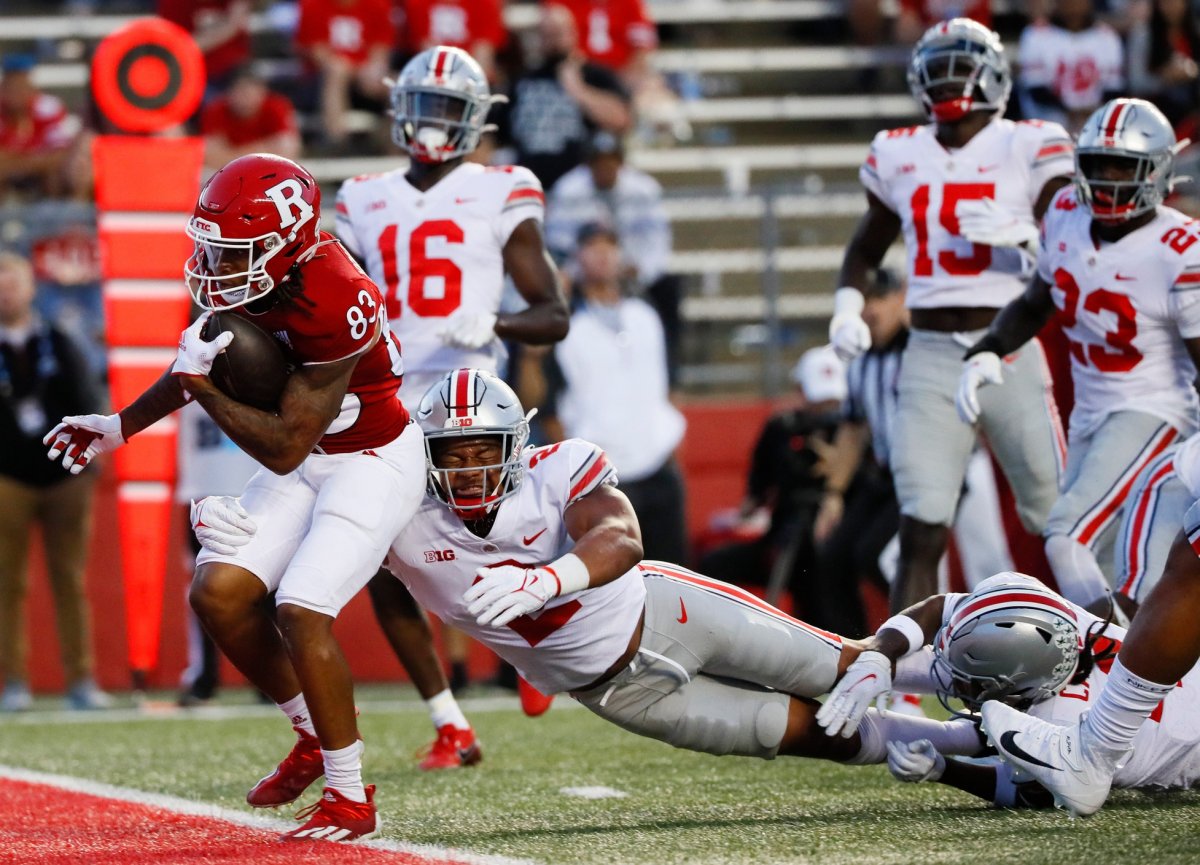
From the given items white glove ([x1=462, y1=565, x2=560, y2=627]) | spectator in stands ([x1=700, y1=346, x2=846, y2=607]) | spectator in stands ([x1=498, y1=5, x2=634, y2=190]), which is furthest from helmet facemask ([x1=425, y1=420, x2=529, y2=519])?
spectator in stands ([x1=498, y1=5, x2=634, y2=190])

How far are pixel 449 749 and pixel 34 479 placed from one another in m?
3.82

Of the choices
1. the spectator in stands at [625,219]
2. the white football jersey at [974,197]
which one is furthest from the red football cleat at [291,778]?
the spectator in stands at [625,219]

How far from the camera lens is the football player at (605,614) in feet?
13.6

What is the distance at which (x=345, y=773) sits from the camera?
4102 mm

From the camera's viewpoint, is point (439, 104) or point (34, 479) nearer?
point (439, 104)

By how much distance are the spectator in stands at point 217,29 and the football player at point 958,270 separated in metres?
6.05

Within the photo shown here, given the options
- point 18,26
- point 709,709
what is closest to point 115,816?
point 709,709

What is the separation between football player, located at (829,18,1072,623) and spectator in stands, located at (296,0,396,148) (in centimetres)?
547

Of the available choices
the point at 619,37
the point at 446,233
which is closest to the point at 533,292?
the point at 446,233

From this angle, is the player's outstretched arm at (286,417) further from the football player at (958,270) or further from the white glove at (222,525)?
the football player at (958,270)

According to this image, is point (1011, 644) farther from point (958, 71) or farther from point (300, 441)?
point (958, 71)

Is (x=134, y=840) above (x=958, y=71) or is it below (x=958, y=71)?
below

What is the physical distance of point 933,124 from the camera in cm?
612

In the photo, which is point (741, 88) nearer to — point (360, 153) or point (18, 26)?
point (360, 153)
